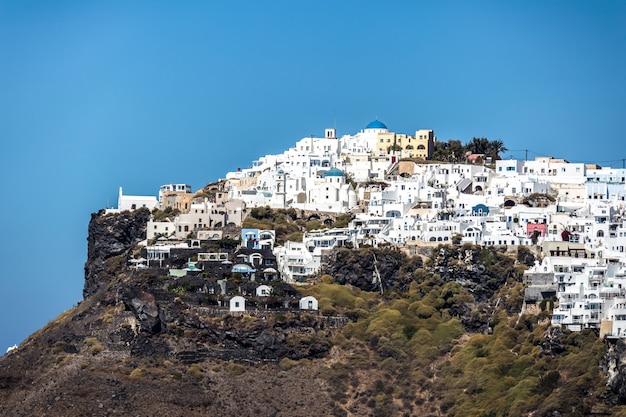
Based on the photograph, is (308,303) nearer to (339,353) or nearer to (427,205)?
(339,353)

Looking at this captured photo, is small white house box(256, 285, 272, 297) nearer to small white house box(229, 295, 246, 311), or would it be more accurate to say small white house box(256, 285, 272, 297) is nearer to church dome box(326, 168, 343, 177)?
small white house box(229, 295, 246, 311)

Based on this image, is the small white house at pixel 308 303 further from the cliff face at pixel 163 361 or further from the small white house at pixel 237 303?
the small white house at pixel 237 303

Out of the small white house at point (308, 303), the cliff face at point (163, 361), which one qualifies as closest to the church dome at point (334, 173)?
the cliff face at point (163, 361)

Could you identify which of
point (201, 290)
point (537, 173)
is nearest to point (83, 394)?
point (201, 290)

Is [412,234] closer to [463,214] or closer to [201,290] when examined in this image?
[463,214]

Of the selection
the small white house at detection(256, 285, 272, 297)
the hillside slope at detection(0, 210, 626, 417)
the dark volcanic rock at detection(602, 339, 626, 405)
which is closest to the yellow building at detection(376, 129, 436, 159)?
the hillside slope at detection(0, 210, 626, 417)

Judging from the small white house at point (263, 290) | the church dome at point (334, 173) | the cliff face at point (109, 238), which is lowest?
the small white house at point (263, 290)
